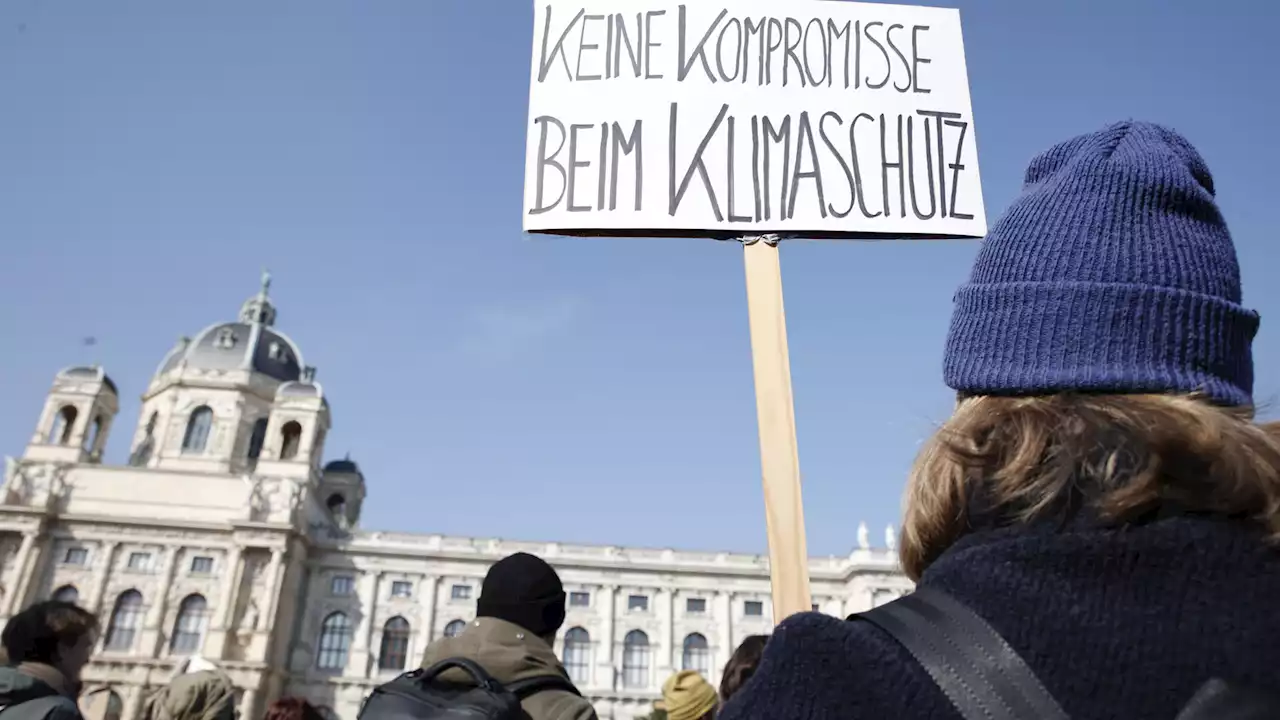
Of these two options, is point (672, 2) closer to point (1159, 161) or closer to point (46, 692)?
point (1159, 161)

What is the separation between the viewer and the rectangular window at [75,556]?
36031 mm

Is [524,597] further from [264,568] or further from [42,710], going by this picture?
[264,568]

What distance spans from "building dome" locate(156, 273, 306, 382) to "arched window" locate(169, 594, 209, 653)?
40.8ft

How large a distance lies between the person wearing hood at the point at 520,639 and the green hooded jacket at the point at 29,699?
6.12 ft

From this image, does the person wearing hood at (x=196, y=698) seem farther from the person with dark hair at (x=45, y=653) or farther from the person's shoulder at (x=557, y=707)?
the person's shoulder at (x=557, y=707)

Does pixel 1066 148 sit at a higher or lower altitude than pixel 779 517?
higher

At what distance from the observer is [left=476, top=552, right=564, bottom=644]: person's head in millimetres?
3195

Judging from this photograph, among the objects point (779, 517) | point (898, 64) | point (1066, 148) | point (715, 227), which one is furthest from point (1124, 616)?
point (898, 64)

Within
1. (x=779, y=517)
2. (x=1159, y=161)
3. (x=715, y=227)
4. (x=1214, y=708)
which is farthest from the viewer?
(x=715, y=227)

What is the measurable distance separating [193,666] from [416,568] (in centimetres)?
3677

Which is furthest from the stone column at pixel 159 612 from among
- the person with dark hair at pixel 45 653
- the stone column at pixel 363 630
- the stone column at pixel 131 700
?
the person with dark hair at pixel 45 653

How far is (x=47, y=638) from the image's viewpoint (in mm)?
4246

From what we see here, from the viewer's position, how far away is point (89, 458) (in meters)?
39.7

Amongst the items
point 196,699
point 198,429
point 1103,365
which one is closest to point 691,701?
point 196,699
